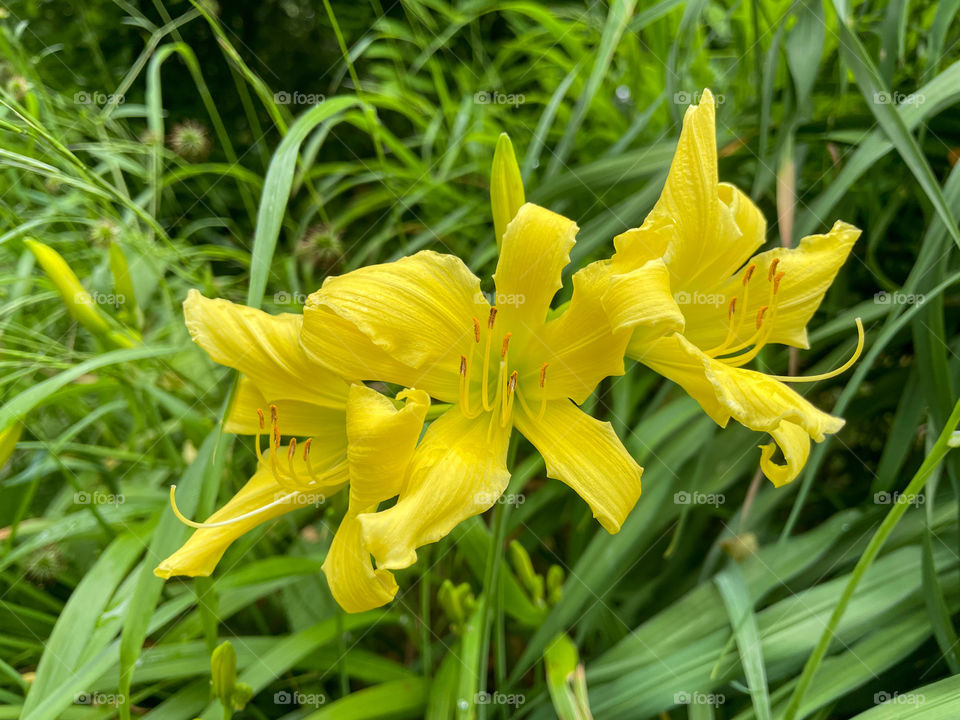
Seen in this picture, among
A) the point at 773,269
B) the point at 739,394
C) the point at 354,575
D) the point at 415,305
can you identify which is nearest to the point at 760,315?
the point at 773,269

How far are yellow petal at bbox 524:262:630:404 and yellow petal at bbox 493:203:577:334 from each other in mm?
30

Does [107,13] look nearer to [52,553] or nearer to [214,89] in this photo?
[214,89]

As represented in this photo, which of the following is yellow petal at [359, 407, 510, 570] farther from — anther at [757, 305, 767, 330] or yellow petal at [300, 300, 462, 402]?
anther at [757, 305, 767, 330]

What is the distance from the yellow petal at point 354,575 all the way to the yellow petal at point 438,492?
0.20 feet

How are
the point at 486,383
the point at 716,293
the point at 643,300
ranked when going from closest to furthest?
the point at 643,300, the point at 486,383, the point at 716,293

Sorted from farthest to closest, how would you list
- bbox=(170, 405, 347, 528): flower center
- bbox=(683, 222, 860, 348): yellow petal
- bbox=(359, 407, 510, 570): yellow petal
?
bbox=(683, 222, 860, 348): yellow petal → bbox=(170, 405, 347, 528): flower center → bbox=(359, 407, 510, 570): yellow petal

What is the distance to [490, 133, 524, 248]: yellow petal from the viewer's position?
73 centimetres

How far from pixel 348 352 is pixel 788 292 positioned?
53cm

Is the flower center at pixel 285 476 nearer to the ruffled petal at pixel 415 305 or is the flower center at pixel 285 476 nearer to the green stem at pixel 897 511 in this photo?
the ruffled petal at pixel 415 305

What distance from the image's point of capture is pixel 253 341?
73cm

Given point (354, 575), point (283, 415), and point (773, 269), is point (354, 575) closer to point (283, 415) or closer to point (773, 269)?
point (283, 415)

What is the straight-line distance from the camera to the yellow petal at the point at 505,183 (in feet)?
2.38

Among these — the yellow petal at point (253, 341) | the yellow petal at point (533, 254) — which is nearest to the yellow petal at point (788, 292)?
the yellow petal at point (533, 254)

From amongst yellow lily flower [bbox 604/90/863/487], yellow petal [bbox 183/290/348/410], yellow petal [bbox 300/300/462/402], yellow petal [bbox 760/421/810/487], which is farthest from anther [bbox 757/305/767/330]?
yellow petal [bbox 183/290/348/410]
